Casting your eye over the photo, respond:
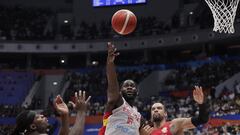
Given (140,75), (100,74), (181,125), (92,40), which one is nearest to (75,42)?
(92,40)

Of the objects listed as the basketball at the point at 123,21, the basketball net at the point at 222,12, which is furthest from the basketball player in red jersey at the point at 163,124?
the basketball net at the point at 222,12

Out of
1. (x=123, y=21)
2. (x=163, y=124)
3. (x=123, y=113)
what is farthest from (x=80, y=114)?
(x=163, y=124)

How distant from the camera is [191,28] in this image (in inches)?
1175

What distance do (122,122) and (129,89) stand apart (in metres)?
0.36

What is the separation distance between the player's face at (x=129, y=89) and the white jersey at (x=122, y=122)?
0.28 ft

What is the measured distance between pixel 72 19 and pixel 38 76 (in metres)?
5.77

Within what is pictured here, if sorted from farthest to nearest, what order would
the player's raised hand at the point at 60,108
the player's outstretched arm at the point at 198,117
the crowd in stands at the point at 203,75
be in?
the crowd in stands at the point at 203,75 < the player's outstretched arm at the point at 198,117 < the player's raised hand at the point at 60,108

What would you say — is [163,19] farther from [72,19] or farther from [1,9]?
[1,9]

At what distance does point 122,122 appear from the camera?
4.81 m

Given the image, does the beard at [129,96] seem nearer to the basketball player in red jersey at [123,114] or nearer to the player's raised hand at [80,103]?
the basketball player in red jersey at [123,114]

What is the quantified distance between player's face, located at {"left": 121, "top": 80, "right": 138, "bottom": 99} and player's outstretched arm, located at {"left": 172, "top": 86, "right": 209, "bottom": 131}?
89 cm

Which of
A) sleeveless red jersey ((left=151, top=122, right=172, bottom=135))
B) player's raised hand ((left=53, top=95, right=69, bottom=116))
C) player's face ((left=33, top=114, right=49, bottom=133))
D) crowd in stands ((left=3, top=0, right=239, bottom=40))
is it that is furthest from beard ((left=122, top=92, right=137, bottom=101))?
crowd in stands ((left=3, top=0, right=239, bottom=40))

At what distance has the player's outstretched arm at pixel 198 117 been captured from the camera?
535 centimetres

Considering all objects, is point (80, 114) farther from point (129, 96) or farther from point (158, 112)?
point (158, 112)
